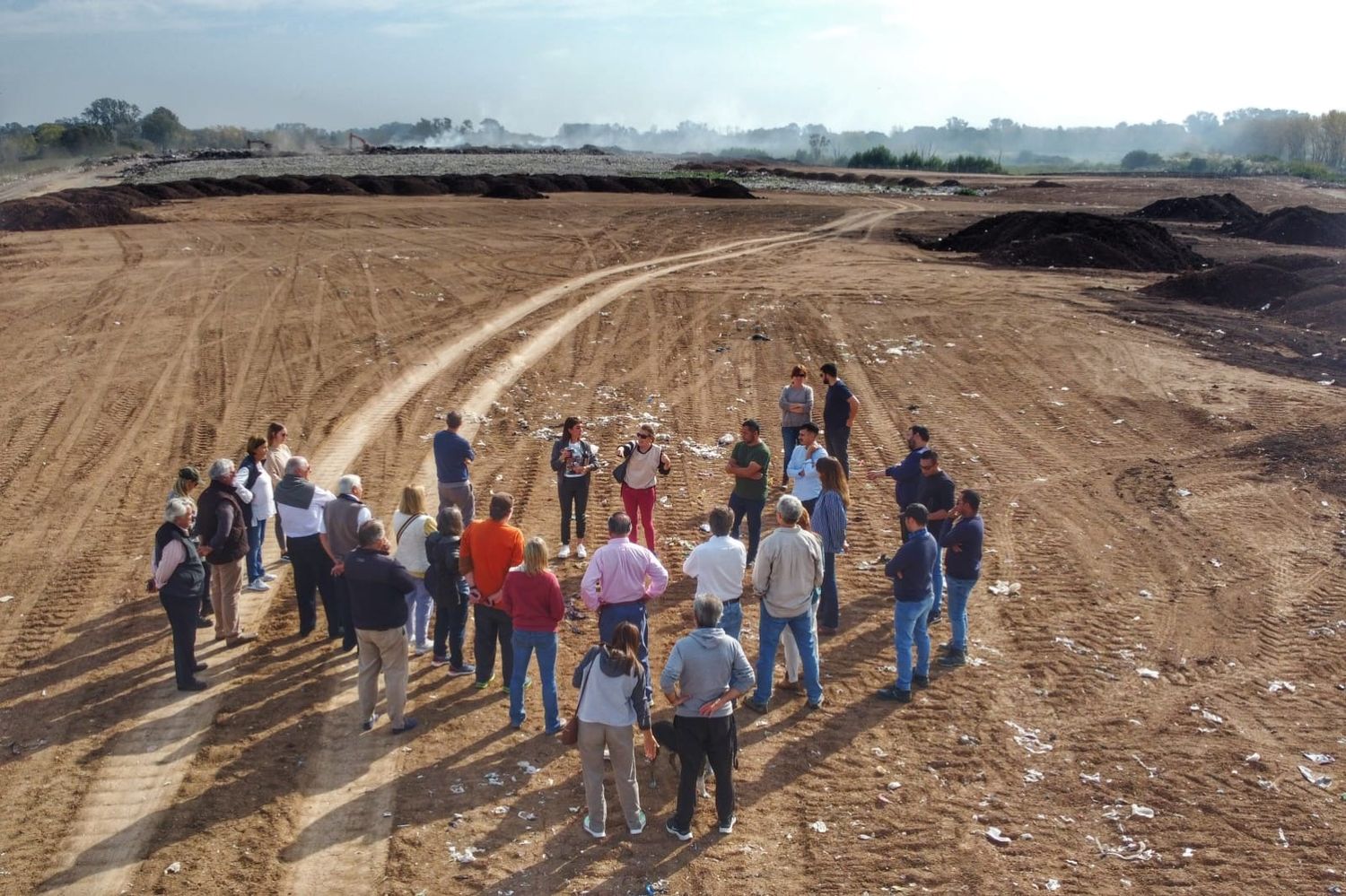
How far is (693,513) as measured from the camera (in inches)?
470

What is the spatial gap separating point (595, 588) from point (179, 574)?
3347mm

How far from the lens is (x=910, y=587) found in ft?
25.0

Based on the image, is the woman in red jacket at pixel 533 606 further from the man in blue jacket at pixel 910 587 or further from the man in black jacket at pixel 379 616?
the man in blue jacket at pixel 910 587

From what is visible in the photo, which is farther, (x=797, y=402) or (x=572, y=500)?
(x=797, y=402)

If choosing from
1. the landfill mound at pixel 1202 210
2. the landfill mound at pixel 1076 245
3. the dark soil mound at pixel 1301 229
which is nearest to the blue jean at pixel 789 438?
the landfill mound at pixel 1076 245

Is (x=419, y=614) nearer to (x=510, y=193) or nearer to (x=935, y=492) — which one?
(x=935, y=492)

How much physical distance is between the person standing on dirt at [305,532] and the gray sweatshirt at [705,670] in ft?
12.2

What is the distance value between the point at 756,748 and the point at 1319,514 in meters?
8.96

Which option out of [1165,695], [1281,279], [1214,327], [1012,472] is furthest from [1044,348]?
[1165,695]

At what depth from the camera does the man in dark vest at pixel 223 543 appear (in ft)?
26.7

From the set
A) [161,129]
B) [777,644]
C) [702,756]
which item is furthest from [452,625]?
[161,129]

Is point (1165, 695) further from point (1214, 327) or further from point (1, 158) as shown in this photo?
point (1, 158)

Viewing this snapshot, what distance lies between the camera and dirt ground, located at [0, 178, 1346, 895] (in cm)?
636

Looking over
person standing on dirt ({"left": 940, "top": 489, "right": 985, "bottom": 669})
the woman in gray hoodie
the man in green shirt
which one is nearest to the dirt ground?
the woman in gray hoodie
